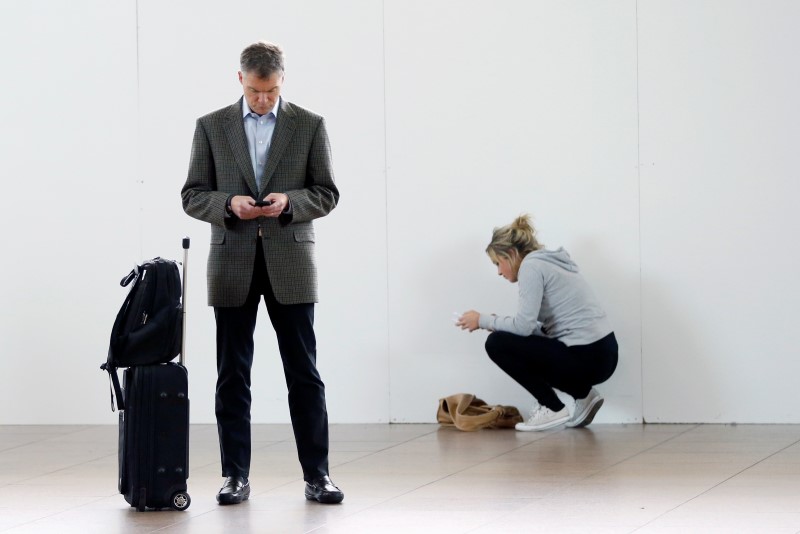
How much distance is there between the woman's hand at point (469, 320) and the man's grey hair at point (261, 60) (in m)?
1.92

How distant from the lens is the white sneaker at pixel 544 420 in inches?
197

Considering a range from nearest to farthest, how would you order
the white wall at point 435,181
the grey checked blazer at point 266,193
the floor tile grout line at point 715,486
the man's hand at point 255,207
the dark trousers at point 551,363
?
the floor tile grout line at point 715,486 → the man's hand at point 255,207 → the grey checked blazer at point 266,193 → the dark trousers at point 551,363 → the white wall at point 435,181

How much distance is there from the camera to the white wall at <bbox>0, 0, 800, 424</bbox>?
5.10 meters

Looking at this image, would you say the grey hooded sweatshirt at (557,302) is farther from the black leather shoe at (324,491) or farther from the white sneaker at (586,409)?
the black leather shoe at (324,491)

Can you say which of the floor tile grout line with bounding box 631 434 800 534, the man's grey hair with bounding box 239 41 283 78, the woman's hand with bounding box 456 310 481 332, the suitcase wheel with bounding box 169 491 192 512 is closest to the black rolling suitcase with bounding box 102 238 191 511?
the suitcase wheel with bounding box 169 491 192 512

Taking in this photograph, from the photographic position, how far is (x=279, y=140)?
3.56 m

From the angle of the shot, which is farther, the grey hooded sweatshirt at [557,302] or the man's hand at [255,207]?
the grey hooded sweatshirt at [557,302]

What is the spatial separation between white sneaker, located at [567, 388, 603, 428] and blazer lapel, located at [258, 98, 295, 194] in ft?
6.77

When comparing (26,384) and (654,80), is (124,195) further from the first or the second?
(654,80)

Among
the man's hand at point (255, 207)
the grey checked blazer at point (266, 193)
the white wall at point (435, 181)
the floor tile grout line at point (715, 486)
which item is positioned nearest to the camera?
the floor tile grout line at point (715, 486)

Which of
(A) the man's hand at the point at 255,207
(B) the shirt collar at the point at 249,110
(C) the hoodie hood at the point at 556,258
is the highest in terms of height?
(B) the shirt collar at the point at 249,110

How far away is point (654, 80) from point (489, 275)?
108cm

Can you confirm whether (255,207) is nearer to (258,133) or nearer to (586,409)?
(258,133)

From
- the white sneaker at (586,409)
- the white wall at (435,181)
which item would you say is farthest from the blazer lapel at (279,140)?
the white sneaker at (586,409)
